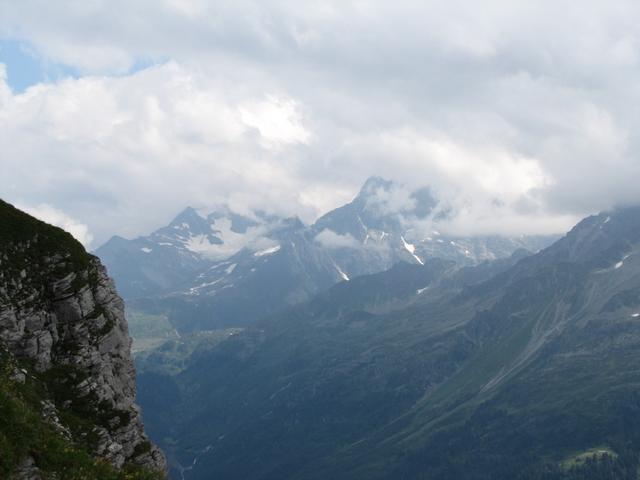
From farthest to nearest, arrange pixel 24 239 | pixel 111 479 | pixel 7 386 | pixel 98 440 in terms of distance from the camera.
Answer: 1. pixel 24 239
2. pixel 98 440
3. pixel 7 386
4. pixel 111 479

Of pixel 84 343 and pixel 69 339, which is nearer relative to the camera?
pixel 69 339

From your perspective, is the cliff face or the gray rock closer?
the cliff face

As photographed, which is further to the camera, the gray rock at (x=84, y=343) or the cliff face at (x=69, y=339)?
the gray rock at (x=84, y=343)

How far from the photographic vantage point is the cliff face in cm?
5791

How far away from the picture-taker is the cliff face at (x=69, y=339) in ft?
190

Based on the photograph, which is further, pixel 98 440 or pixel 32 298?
pixel 32 298

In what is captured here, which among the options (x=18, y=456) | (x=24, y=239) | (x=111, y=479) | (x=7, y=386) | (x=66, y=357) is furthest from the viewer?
(x=24, y=239)

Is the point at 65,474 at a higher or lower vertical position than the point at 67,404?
lower

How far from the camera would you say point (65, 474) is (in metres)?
40.1

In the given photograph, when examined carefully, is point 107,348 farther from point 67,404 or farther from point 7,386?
point 7,386

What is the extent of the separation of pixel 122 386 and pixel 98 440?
44.4ft

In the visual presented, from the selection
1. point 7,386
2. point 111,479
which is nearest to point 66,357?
point 7,386

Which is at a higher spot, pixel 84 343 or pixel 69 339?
pixel 69 339

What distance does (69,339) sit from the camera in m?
65.5
